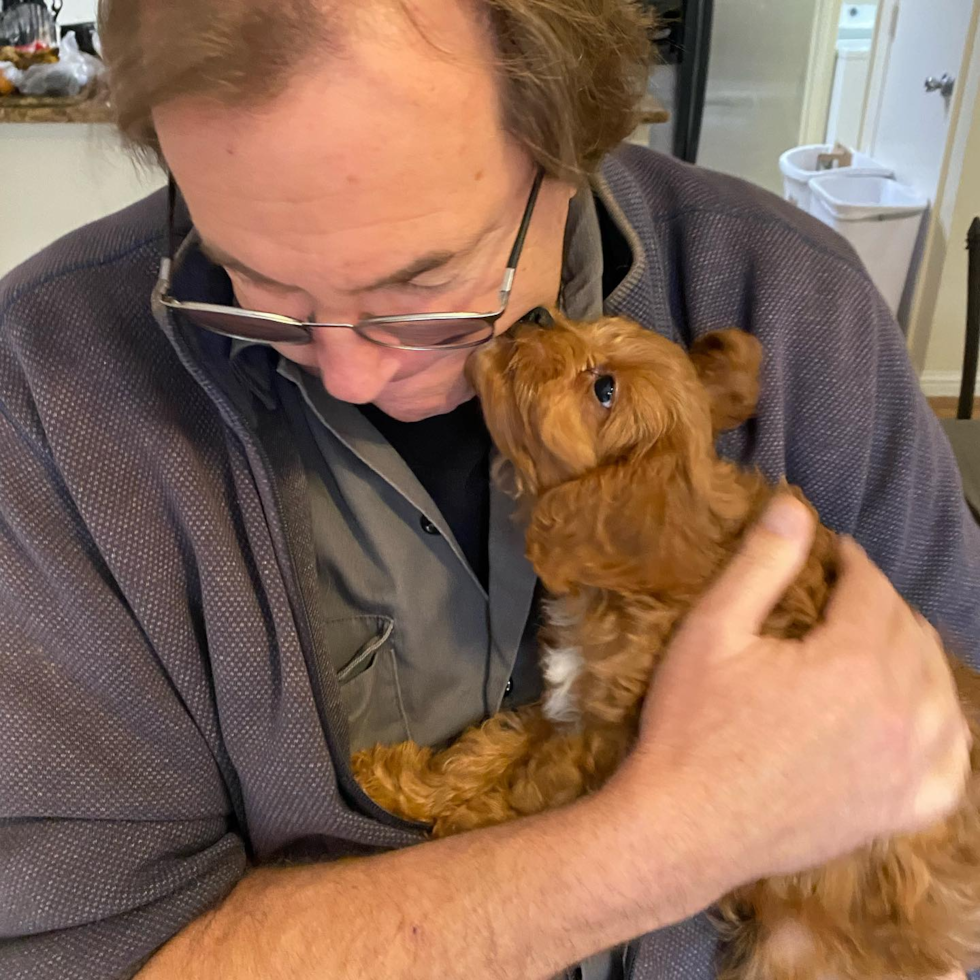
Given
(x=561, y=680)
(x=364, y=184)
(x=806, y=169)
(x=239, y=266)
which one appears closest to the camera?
(x=364, y=184)

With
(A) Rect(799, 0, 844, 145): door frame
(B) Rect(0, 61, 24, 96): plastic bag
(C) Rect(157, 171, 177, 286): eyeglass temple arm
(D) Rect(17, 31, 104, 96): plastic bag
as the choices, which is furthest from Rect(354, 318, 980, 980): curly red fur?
(A) Rect(799, 0, 844, 145): door frame

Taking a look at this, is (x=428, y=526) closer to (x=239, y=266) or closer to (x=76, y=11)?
(x=239, y=266)

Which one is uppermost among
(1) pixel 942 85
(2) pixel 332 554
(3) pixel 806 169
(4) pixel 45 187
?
(1) pixel 942 85

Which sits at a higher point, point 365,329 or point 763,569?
point 365,329

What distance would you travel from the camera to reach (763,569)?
104cm

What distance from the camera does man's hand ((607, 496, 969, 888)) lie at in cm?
95

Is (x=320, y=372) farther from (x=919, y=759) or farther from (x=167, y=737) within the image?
(x=919, y=759)

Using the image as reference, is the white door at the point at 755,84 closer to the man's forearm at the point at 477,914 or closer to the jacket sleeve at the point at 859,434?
the jacket sleeve at the point at 859,434

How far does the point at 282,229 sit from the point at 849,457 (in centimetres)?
79

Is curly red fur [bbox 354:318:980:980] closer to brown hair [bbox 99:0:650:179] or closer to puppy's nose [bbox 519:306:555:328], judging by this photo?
puppy's nose [bbox 519:306:555:328]

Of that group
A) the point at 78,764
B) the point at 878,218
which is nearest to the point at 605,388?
the point at 78,764

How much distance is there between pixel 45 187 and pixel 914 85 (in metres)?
4.02

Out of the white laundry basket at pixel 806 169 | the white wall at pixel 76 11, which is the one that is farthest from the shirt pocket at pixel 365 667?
the white wall at pixel 76 11

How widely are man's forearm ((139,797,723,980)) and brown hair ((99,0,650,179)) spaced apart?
2.39 ft
